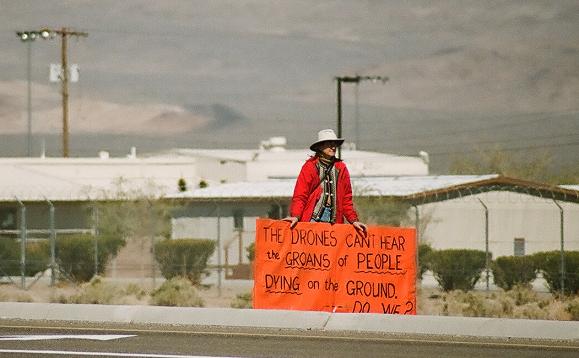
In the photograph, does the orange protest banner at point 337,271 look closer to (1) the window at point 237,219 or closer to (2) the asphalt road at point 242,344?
(2) the asphalt road at point 242,344

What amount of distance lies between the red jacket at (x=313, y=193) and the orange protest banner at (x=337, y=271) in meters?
0.20

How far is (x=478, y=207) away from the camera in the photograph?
39656mm

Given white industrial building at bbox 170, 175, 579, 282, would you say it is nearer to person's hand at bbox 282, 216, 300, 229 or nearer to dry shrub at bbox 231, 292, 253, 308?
dry shrub at bbox 231, 292, 253, 308

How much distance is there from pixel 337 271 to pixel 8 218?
37.2 metres

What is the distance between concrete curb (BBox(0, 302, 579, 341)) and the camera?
42.6 feet

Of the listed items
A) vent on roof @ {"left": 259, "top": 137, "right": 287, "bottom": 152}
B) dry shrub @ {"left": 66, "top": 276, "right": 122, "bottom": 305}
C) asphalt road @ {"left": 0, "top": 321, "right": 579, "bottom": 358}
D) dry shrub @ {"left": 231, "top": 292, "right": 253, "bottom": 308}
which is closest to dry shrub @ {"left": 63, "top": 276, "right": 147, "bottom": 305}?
dry shrub @ {"left": 66, "top": 276, "right": 122, "bottom": 305}

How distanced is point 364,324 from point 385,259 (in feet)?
3.22

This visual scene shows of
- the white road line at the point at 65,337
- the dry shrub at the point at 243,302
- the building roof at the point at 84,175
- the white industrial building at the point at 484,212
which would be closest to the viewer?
the white road line at the point at 65,337

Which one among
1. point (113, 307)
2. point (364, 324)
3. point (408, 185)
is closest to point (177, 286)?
point (113, 307)

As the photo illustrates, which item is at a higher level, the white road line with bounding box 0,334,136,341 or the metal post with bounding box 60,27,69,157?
the metal post with bounding box 60,27,69,157

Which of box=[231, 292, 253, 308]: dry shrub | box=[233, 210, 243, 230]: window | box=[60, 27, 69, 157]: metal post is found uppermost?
box=[60, 27, 69, 157]: metal post

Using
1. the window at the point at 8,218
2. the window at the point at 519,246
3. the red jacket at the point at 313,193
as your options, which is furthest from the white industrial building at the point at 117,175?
the red jacket at the point at 313,193

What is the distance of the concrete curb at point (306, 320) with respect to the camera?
13.0 meters

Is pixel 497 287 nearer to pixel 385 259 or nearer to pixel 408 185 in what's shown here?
pixel 408 185
